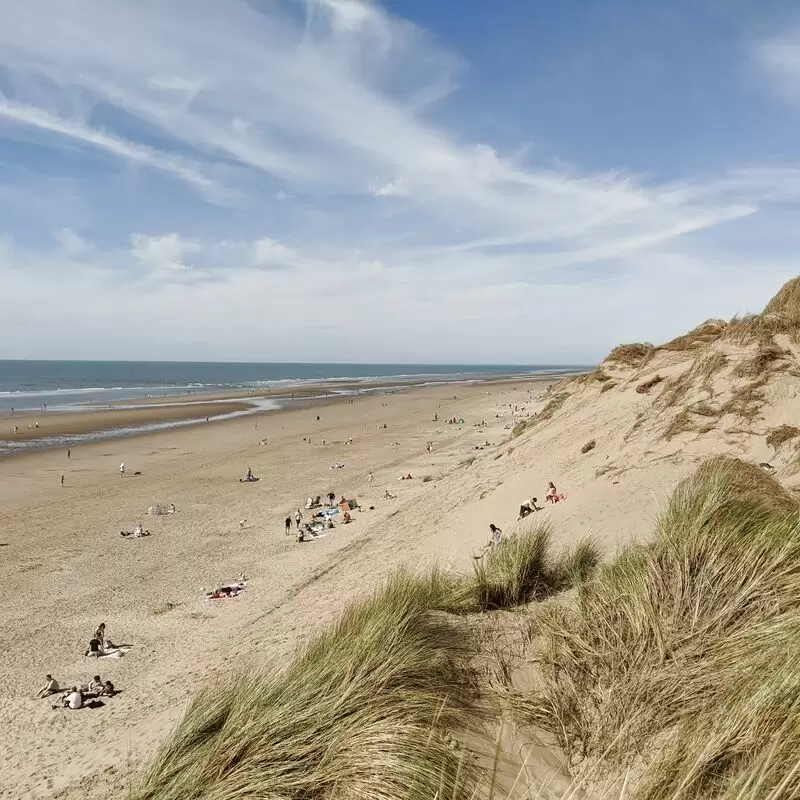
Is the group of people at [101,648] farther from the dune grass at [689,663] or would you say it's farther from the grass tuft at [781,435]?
the grass tuft at [781,435]

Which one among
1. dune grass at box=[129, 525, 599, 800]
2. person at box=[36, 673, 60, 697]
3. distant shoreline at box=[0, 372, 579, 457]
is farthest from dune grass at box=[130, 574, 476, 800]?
distant shoreline at box=[0, 372, 579, 457]

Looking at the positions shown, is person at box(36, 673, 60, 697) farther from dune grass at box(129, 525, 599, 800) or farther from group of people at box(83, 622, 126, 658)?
dune grass at box(129, 525, 599, 800)

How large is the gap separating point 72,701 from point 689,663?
8769 mm

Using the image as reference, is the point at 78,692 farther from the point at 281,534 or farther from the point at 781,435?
the point at 781,435

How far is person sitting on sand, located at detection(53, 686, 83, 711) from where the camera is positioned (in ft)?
27.0

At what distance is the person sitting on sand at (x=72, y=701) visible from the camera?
27.0ft

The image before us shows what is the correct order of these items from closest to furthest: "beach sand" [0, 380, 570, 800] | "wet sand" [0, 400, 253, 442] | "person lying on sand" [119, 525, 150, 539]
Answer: "beach sand" [0, 380, 570, 800], "person lying on sand" [119, 525, 150, 539], "wet sand" [0, 400, 253, 442]

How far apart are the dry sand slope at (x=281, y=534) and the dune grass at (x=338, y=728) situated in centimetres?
78

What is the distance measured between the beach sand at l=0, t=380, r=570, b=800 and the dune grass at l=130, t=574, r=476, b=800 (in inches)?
105

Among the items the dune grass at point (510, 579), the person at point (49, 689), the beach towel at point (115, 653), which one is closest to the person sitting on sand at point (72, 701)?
the person at point (49, 689)

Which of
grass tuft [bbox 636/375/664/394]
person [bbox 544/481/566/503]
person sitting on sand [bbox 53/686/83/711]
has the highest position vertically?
grass tuft [bbox 636/375/664/394]

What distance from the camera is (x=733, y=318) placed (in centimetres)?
1476

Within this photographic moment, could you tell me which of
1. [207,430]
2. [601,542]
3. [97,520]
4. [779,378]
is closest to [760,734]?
[601,542]

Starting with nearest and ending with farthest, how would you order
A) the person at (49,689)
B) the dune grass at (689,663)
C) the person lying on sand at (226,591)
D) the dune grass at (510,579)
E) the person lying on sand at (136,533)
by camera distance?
the dune grass at (689,663), the dune grass at (510,579), the person at (49,689), the person lying on sand at (226,591), the person lying on sand at (136,533)
